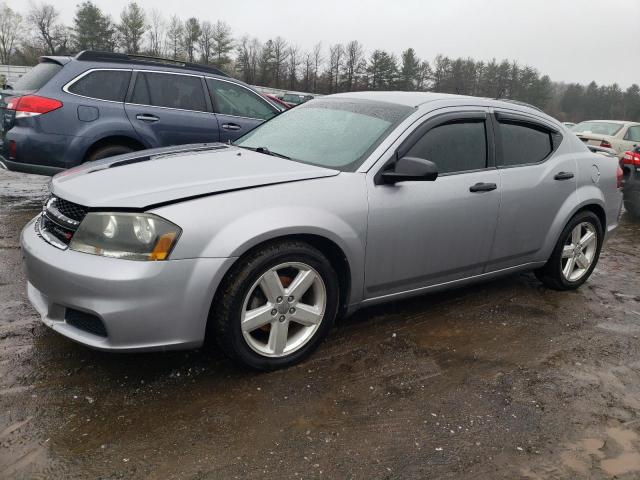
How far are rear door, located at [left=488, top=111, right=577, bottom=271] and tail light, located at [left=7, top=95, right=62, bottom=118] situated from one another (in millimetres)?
4392

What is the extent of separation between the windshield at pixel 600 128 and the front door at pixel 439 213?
33.8ft

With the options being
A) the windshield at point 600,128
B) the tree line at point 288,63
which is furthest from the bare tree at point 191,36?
the windshield at point 600,128

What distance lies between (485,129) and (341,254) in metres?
1.59

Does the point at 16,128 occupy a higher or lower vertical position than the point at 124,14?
lower

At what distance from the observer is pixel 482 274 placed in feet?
12.9

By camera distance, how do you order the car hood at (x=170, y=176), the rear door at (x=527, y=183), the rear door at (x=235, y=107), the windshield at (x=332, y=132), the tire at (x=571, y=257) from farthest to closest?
1. the rear door at (x=235, y=107)
2. the tire at (x=571, y=257)
3. the rear door at (x=527, y=183)
4. the windshield at (x=332, y=132)
5. the car hood at (x=170, y=176)

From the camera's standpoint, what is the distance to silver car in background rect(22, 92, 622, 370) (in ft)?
8.41

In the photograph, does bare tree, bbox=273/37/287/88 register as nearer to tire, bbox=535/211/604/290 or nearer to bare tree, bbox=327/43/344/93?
bare tree, bbox=327/43/344/93

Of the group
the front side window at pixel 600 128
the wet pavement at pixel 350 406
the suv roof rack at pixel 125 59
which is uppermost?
the suv roof rack at pixel 125 59

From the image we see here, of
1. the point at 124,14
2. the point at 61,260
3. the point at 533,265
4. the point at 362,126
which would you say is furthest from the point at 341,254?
the point at 124,14

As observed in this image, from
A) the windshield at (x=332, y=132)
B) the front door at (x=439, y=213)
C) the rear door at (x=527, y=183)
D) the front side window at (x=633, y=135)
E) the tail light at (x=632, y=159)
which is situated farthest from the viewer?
the front side window at (x=633, y=135)

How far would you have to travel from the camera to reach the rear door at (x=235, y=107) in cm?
654

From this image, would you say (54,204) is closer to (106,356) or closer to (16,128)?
(106,356)

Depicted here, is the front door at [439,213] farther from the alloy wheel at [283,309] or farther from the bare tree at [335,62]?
the bare tree at [335,62]
